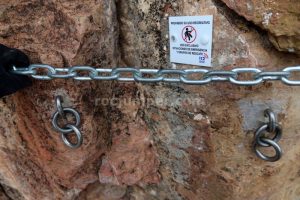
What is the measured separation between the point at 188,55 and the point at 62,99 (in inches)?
17.3

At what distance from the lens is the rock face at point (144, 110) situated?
3.16 ft

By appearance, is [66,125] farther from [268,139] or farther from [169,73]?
[268,139]

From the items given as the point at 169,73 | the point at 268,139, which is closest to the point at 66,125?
the point at 169,73

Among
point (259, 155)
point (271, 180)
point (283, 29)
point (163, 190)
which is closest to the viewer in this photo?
point (283, 29)

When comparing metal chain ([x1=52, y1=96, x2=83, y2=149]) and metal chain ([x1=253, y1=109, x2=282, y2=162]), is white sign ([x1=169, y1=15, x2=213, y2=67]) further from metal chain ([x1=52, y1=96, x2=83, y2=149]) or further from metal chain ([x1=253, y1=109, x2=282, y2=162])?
metal chain ([x1=52, y1=96, x2=83, y2=149])

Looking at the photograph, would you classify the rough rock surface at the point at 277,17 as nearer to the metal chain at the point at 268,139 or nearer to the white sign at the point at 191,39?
the white sign at the point at 191,39

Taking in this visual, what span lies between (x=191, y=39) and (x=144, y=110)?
1.18 ft

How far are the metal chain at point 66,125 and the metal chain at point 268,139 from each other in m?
0.56

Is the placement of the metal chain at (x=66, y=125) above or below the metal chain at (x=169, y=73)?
below

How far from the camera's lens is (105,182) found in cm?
132

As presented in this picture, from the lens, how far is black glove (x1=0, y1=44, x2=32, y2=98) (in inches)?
36.5

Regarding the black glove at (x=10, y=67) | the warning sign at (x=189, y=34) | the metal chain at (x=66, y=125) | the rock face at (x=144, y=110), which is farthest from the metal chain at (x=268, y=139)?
the black glove at (x=10, y=67)

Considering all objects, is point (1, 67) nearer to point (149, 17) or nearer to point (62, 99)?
point (62, 99)

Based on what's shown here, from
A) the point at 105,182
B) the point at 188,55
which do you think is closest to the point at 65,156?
the point at 105,182
